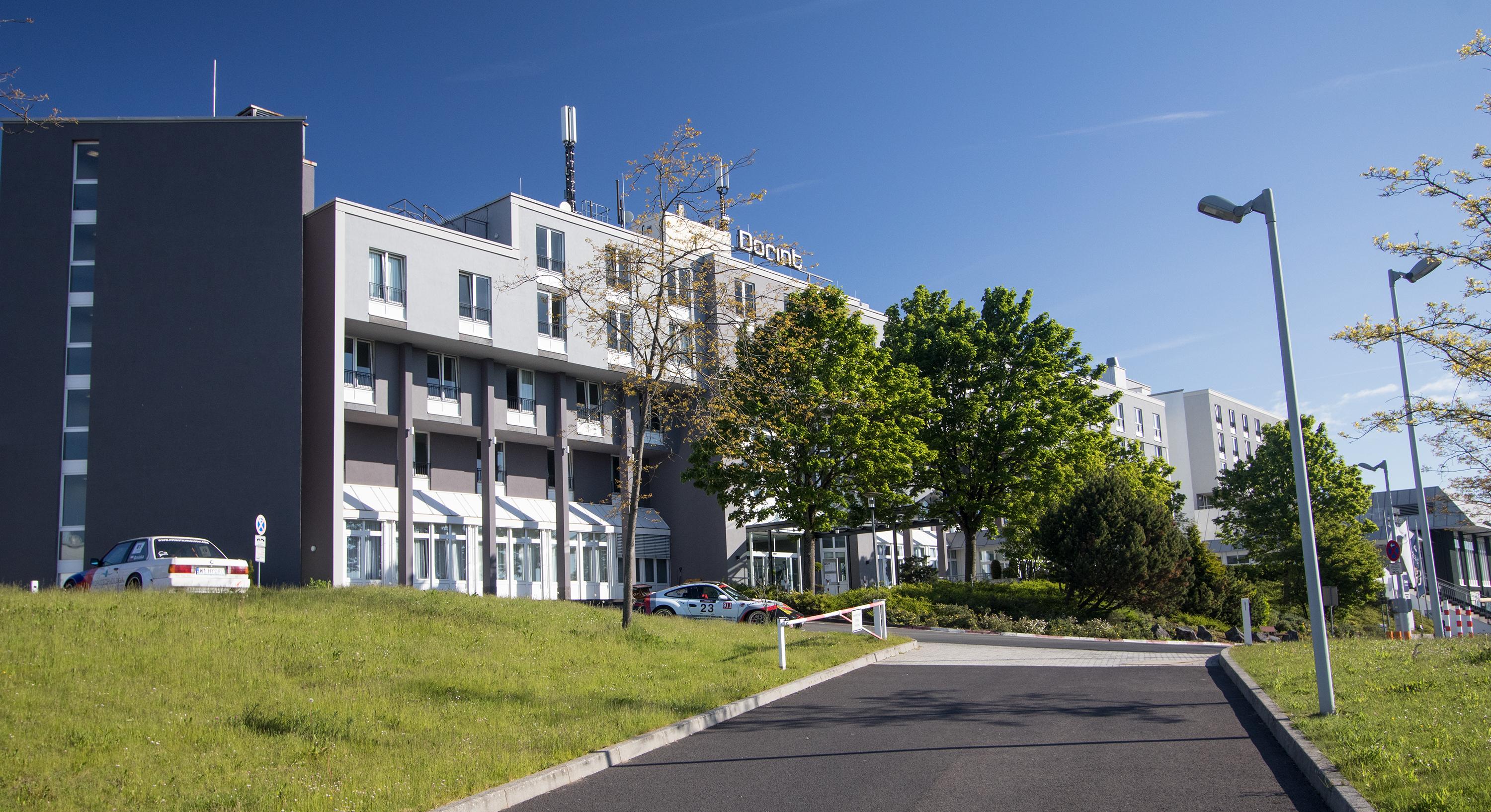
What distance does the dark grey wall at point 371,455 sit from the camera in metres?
37.2

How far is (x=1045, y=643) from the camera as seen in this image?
24.2 m

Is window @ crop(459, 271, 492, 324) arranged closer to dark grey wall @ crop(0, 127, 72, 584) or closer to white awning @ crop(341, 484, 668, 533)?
white awning @ crop(341, 484, 668, 533)

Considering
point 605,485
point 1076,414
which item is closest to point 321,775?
point 1076,414

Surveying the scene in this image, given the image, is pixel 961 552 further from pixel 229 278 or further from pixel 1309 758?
pixel 1309 758

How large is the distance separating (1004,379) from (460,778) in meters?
32.9

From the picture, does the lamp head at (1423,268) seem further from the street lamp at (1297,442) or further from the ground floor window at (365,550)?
the ground floor window at (365,550)

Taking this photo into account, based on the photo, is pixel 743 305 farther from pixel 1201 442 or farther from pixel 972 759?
pixel 1201 442

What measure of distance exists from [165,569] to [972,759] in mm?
18140

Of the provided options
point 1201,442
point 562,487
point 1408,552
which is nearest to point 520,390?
point 562,487

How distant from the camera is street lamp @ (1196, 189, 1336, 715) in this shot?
1054 cm

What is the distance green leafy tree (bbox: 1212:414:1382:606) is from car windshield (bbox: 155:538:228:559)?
42.5m

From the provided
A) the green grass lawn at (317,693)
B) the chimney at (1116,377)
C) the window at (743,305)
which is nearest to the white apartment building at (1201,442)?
the chimney at (1116,377)

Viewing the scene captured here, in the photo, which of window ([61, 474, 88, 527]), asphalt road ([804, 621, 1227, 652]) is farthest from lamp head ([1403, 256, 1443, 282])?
window ([61, 474, 88, 527])

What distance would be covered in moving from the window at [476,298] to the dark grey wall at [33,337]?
1160cm
